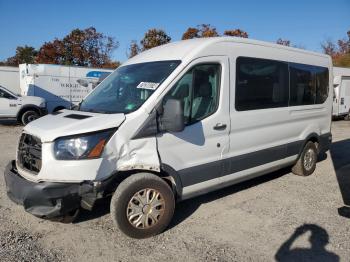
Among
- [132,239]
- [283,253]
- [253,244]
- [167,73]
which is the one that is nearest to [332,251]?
[283,253]

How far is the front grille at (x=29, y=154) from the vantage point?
3.96 meters

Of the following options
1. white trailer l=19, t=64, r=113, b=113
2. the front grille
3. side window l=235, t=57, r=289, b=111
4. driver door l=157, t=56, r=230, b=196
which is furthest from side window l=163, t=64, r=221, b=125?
white trailer l=19, t=64, r=113, b=113

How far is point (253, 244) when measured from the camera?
13.3 feet

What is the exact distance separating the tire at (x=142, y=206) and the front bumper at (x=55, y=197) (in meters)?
0.28

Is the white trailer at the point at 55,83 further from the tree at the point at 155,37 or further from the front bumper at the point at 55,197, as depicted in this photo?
the tree at the point at 155,37

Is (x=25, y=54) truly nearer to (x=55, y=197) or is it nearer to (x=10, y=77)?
(x=10, y=77)

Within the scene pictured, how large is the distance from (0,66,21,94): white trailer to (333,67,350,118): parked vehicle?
666 inches

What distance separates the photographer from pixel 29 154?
163 inches

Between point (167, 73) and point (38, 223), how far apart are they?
2.50 m

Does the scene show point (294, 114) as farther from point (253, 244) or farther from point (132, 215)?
point (132, 215)

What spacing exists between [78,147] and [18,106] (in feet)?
43.3

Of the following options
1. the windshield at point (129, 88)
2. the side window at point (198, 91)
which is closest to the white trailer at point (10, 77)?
the windshield at point (129, 88)

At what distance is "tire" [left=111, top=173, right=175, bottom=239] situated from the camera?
3.93 m

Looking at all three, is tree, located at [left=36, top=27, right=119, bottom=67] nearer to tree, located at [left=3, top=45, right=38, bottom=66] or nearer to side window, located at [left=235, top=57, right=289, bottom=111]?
tree, located at [left=3, top=45, right=38, bottom=66]
